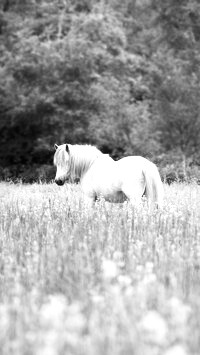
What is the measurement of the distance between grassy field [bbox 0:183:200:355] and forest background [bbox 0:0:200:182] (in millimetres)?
17638

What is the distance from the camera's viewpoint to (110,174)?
882cm

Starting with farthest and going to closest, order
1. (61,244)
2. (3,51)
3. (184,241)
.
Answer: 1. (3,51)
2. (184,241)
3. (61,244)

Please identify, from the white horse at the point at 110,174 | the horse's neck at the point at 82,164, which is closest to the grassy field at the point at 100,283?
the white horse at the point at 110,174

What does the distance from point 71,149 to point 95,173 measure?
1.81 feet

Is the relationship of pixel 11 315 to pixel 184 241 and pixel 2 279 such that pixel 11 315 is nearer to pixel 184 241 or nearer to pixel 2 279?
pixel 2 279

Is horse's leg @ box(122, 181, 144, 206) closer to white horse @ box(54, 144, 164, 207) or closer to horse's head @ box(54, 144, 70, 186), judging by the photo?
white horse @ box(54, 144, 164, 207)

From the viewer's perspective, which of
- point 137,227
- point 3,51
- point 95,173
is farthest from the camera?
point 3,51

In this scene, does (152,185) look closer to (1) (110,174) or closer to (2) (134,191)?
(2) (134,191)

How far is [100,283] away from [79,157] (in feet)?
16.7

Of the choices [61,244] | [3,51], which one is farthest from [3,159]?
[61,244]

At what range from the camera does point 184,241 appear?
5.74 m

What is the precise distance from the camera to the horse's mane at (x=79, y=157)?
934 cm

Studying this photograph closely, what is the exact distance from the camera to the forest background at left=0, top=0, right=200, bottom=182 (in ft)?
82.9

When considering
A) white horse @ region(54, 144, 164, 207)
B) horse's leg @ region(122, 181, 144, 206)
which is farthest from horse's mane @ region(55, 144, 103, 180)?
horse's leg @ region(122, 181, 144, 206)
